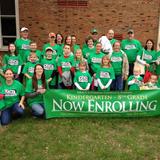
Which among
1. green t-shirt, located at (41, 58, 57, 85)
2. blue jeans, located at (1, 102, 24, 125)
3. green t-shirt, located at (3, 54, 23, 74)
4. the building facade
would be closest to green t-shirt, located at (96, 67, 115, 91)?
green t-shirt, located at (41, 58, 57, 85)

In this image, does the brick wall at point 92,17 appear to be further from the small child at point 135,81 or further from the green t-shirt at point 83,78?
the green t-shirt at point 83,78

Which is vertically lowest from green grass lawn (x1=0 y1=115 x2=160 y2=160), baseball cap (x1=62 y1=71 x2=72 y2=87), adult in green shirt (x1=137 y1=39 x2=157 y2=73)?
green grass lawn (x1=0 y1=115 x2=160 y2=160)

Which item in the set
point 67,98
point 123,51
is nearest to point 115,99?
point 67,98

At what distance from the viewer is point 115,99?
25.2 feet

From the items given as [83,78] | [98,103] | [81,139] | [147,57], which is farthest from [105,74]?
[81,139]

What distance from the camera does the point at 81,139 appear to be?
266 inches

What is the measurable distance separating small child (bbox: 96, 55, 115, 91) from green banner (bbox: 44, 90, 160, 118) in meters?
0.52

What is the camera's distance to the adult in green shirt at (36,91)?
768cm

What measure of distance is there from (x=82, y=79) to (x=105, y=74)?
564 millimetres

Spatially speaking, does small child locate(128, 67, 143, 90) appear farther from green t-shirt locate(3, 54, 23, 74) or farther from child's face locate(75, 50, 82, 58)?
green t-shirt locate(3, 54, 23, 74)

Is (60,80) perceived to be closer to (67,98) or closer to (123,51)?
(67,98)

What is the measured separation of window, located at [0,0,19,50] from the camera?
43.0ft

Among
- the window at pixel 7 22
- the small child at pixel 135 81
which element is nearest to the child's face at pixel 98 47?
the small child at pixel 135 81

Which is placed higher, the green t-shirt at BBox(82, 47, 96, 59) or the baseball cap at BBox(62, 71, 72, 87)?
the green t-shirt at BBox(82, 47, 96, 59)
